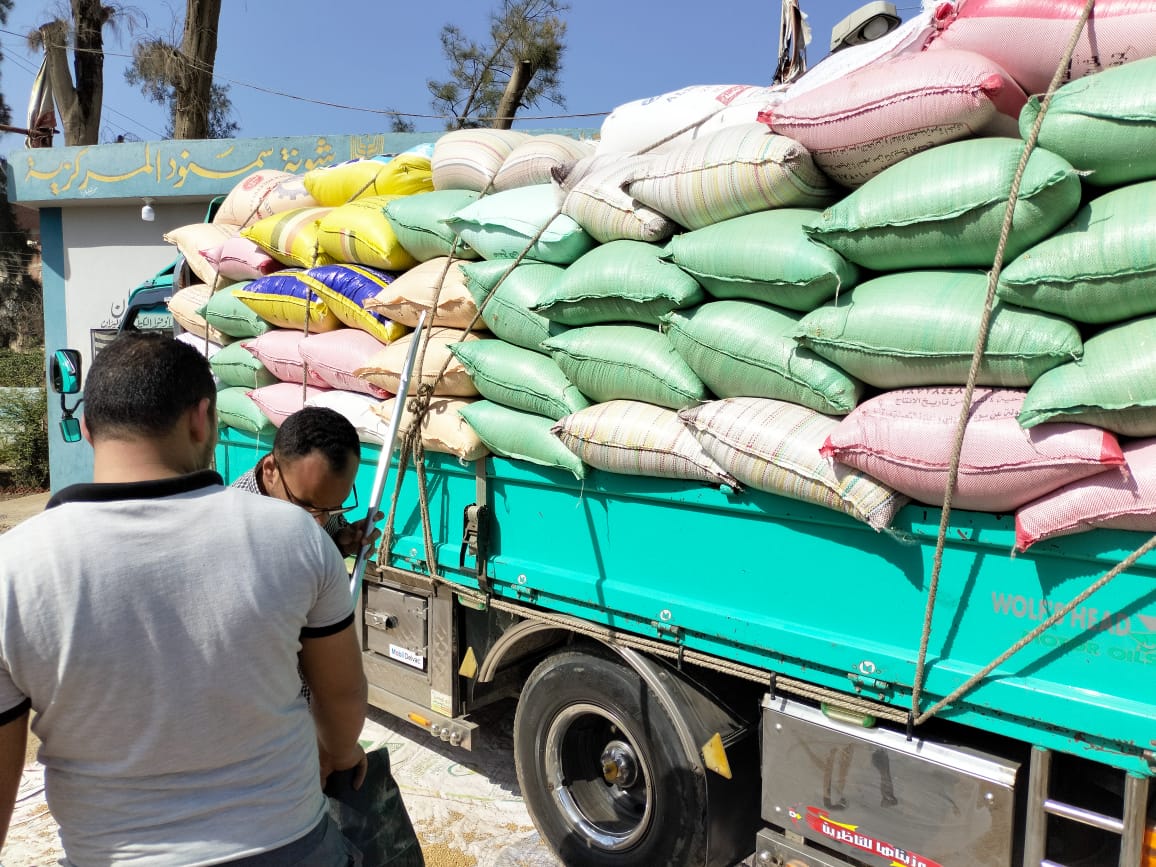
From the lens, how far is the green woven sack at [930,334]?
79.2 inches

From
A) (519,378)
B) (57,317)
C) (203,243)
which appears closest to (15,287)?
(57,317)

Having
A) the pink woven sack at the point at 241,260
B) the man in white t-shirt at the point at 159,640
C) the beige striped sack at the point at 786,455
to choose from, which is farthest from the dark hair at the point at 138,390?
the pink woven sack at the point at 241,260

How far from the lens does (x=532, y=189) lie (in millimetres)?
3430

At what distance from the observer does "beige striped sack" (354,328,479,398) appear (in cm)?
344

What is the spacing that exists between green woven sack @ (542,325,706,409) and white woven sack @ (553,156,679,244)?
0.32m

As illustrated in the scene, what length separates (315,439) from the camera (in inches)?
100

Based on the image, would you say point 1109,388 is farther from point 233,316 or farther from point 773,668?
point 233,316

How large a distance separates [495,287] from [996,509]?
1.90m

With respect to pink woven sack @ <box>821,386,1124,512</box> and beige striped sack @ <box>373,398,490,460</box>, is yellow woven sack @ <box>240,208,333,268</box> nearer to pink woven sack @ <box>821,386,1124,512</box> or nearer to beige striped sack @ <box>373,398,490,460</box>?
beige striped sack @ <box>373,398,490,460</box>

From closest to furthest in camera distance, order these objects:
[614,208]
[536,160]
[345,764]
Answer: [345,764]
[614,208]
[536,160]

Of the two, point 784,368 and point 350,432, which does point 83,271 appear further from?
point 784,368

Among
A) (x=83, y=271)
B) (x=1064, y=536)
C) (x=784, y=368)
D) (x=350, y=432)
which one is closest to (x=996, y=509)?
(x=1064, y=536)

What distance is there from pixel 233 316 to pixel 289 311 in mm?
622

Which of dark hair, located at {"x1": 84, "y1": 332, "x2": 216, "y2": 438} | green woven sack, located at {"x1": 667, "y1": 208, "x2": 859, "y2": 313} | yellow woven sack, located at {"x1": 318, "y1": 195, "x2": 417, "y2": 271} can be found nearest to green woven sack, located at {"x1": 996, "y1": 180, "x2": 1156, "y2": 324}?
green woven sack, located at {"x1": 667, "y1": 208, "x2": 859, "y2": 313}
